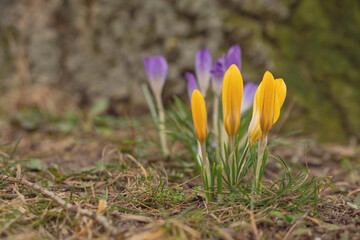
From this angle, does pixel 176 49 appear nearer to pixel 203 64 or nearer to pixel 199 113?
pixel 203 64

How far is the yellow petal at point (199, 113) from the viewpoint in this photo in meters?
1.18

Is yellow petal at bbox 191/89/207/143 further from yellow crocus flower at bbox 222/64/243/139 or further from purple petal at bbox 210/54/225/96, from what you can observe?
purple petal at bbox 210/54/225/96

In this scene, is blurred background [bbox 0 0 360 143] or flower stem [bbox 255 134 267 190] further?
blurred background [bbox 0 0 360 143]

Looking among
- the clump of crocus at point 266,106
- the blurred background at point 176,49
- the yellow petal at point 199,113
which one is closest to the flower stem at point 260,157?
the clump of crocus at point 266,106

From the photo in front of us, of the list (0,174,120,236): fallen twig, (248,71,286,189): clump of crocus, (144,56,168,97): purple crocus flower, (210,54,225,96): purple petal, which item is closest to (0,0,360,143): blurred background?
(144,56,168,97): purple crocus flower

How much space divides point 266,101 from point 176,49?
211 cm

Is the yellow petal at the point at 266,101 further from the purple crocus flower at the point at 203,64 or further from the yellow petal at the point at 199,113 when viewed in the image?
the purple crocus flower at the point at 203,64

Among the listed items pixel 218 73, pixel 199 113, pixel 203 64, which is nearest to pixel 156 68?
pixel 203 64

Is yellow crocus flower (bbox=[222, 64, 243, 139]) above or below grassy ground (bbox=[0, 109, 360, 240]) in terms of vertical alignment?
above

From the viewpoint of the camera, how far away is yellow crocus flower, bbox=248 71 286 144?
115 cm

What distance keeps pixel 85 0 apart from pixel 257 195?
305 centimetres

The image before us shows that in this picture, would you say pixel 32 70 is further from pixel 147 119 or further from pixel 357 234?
pixel 357 234

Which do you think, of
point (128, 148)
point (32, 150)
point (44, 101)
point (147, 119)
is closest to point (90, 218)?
point (128, 148)

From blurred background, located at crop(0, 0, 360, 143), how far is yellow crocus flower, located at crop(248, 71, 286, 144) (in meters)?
1.49
